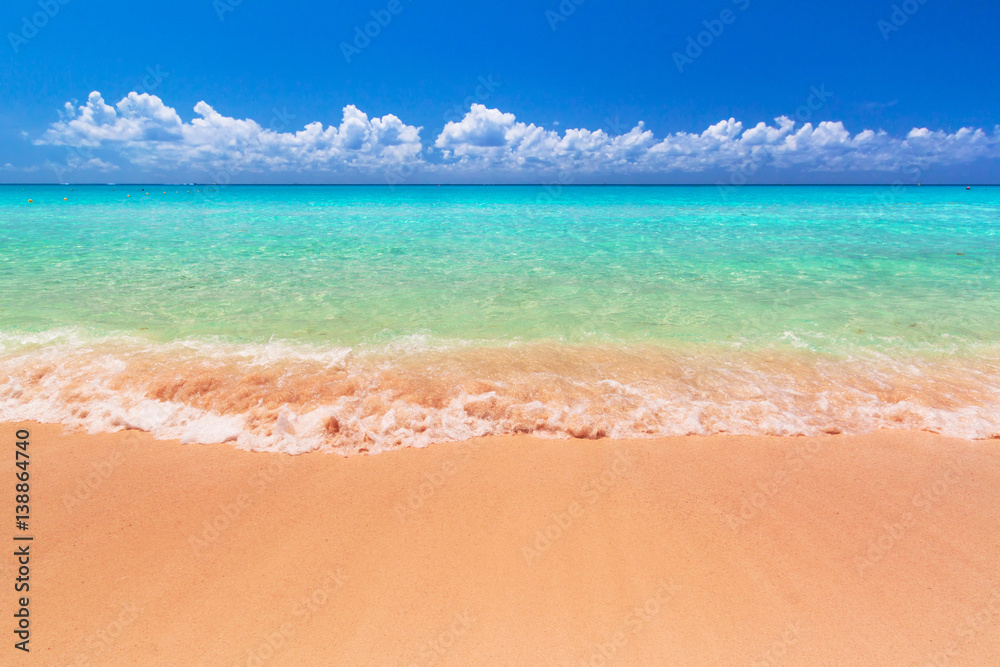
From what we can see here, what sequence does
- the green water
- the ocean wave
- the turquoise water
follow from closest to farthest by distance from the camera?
the ocean wave → the turquoise water → the green water

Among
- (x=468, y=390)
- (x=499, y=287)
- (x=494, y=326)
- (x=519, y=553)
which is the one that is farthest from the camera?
(x=499, y=287)

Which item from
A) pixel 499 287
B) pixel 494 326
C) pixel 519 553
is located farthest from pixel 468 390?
pixel 499 287

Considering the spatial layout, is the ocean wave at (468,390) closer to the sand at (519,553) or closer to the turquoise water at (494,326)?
the turquoise water at (494,326)

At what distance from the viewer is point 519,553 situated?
3.35 meters

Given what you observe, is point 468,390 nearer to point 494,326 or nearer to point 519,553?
point 519,553

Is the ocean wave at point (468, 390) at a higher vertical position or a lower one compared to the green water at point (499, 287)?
higher

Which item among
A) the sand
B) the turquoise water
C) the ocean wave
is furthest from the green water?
the sand

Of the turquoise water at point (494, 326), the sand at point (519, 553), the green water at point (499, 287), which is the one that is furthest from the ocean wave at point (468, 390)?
the green water at point (499, 287)

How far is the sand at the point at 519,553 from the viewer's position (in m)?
2.76

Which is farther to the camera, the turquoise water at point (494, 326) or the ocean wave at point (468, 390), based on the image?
the turquoise water at point (494, 326)

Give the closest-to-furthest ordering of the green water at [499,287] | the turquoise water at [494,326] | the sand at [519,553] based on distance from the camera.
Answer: the sand at [519,553] < the turquoise water at [494,326] < the green water at [499,287]

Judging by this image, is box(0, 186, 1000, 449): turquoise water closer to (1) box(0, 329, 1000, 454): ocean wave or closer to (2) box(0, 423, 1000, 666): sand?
(1) box(0, 329, 1000, 454): ocean wave

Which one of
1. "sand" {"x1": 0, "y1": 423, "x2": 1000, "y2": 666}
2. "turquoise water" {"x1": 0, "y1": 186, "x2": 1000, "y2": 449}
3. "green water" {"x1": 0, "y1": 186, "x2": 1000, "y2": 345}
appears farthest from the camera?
"green water" {"x1": 0, "y1": 186, "x2": 1000, "y2": 345}

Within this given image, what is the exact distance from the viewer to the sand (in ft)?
9.05
